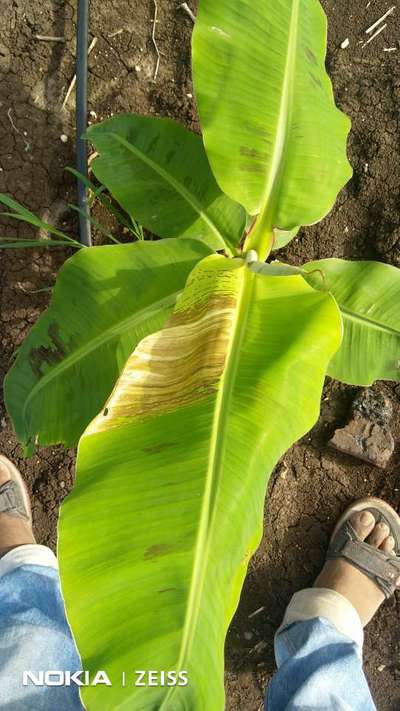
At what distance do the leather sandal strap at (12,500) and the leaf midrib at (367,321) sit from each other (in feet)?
2.86

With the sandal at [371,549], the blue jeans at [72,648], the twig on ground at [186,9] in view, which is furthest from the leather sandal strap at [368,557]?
the twig on ground at [186,9]

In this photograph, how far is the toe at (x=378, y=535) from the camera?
4.58 ft

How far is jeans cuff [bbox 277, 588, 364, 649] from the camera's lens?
1.28m

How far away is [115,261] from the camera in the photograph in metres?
0.85

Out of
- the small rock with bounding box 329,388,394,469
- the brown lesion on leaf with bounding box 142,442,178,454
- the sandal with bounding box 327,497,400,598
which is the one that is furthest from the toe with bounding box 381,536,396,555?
the brown lesion on leaf with bounding box 142,442,178,454

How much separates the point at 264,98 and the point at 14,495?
1019 millimetres

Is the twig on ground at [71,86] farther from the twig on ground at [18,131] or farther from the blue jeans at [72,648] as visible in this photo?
the blue jeans at [72,648]

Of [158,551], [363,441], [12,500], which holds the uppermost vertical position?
[158,551]

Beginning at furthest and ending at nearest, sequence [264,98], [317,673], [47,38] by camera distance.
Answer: [47,38]
[317,673]
[264,98]

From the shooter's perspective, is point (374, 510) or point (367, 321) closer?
point (367, 321)

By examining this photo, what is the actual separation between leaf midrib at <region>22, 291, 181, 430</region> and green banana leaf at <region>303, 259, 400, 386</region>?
0.24 m

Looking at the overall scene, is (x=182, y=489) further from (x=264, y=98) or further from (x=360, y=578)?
(x=360, y=578)

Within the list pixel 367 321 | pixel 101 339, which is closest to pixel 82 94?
pixel 101 339

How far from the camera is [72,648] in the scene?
1.17m
